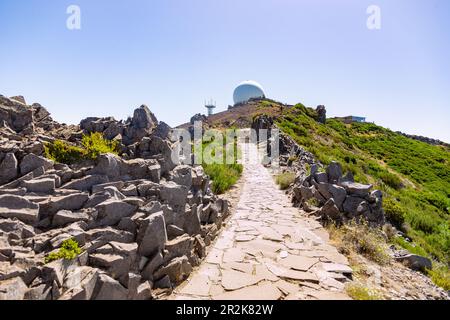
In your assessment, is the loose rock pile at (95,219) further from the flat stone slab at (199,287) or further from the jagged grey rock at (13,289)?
the flat stone slab at (199,287)

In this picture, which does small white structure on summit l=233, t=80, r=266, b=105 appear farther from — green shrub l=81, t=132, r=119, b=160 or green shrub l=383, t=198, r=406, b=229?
green shrub l=81, t=132, r=119, b=160

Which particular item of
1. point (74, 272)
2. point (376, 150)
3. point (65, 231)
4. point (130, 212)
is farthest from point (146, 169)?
point (376, 150)

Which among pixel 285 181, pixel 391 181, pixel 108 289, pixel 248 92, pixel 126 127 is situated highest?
pixel 248 92

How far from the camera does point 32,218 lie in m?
3.72

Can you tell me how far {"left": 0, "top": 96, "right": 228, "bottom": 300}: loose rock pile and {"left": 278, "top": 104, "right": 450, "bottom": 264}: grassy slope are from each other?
742cm

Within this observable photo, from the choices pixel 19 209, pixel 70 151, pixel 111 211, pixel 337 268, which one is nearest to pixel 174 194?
pixel 111 211

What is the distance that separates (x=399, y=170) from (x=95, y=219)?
1145 inches

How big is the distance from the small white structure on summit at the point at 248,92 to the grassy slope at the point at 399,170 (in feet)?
79.5

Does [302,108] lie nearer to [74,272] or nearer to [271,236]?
[271,236]

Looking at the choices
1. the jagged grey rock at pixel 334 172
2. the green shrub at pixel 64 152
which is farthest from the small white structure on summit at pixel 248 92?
the green shrub at pixel 64 152

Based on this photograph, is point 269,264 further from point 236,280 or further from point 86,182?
point 86,182

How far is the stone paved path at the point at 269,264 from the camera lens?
408 cm

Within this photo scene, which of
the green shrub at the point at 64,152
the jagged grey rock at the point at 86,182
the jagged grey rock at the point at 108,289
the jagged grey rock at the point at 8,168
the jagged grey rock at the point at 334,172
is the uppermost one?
the green shrub at the point at 64,152

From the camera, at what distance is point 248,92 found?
213 feet
